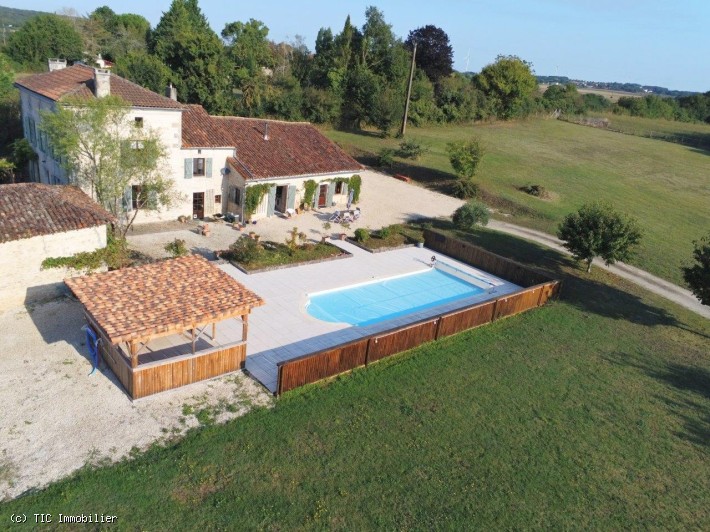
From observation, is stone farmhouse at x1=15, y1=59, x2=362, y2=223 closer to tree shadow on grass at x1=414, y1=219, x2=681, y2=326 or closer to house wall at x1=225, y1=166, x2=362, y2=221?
house wall at x1=225, y1=166, x2=362, y2=221

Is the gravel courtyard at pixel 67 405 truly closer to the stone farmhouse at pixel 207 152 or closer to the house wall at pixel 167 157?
the house wall at pixel 167 157

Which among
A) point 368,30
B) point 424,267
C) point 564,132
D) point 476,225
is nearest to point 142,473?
point 424,267

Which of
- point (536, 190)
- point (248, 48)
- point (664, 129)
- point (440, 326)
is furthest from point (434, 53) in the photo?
point (440, 326)

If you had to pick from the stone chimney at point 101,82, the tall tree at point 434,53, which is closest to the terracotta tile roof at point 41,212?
the stone chimney at point 101,82

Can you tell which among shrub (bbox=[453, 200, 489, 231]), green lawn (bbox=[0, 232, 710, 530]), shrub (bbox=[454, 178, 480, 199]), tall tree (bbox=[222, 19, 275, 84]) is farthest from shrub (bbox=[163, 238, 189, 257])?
tall tree (bbox=[222, 19, 275, 84])

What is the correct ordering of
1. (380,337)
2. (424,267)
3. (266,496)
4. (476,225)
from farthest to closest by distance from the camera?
(476,225) → (424,267) → (380,337) → (266,496)

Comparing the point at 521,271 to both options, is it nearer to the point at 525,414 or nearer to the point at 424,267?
the point at 424,267
